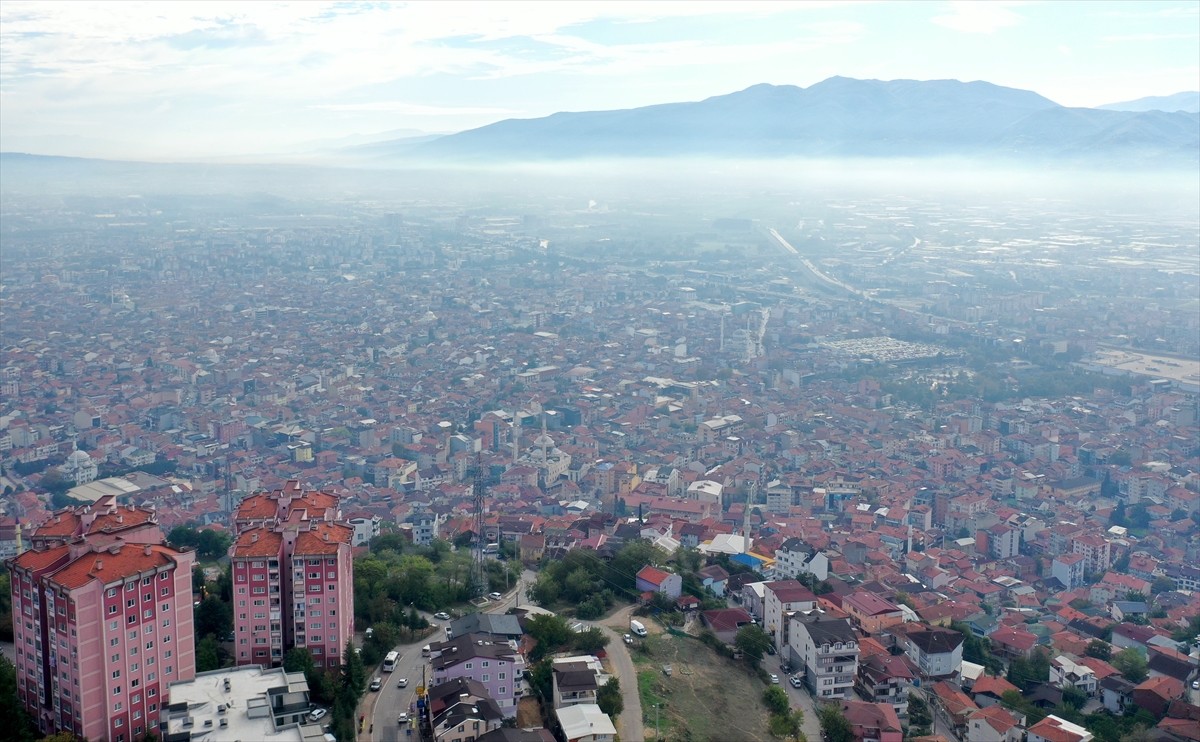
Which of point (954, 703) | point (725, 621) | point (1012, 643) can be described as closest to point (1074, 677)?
point (1012, 643)

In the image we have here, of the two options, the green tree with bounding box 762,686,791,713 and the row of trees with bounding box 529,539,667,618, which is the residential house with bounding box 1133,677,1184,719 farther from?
the row of trees with bounding box 529,539,667,618

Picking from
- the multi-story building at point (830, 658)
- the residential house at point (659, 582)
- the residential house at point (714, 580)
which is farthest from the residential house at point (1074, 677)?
the residential house at point (659, 582)

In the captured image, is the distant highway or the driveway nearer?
the driveway

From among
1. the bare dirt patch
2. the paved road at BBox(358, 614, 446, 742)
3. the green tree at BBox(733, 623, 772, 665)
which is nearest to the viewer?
the paved road at BBox(358, 614, 446, 742)

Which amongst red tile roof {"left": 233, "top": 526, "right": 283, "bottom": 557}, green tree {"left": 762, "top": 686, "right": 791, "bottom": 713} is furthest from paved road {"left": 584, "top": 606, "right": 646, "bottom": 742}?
red tile roof {"left": 233, "top": 526, "right": 283, "bottom": 557}

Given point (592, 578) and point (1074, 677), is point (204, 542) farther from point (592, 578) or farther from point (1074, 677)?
point (1074, 677)

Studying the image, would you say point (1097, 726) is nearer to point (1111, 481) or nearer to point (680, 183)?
point (1111, 481)

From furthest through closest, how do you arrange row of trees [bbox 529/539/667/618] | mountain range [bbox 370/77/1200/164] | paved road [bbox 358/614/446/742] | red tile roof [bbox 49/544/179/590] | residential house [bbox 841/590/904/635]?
mountain range [bbox 370/77/1200/164] → residential house [bbox 841/590/904/635] → row of trees [bbox 529/539/667/618] → paved road [bbox 358/614/446/742] → red tile roof [bbox 49/544/179/590]
